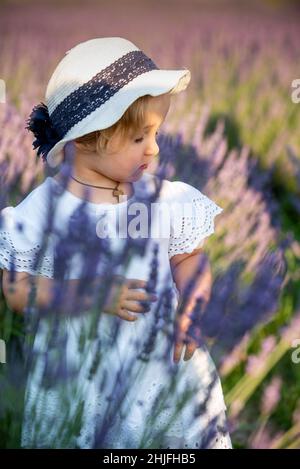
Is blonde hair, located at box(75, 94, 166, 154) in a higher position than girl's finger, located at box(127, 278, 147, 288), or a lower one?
higher

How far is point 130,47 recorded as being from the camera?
1709 mm

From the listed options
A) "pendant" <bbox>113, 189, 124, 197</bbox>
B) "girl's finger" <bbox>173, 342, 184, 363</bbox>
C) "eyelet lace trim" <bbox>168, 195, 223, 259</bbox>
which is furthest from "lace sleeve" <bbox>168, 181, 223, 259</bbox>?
"girl's finger" <bbox>173, 342, 184, 363</bbox>

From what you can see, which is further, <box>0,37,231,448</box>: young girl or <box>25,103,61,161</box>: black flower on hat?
<box>25,103,61,161</box>: black flower on hat

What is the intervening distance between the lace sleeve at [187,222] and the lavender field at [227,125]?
0.31ft

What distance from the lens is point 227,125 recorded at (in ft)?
6.72

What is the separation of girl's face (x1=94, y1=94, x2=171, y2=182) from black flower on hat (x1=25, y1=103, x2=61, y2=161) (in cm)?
11

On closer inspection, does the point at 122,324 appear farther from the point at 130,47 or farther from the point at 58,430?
the point at 130,47

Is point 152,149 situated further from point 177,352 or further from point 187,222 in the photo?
point 177,352

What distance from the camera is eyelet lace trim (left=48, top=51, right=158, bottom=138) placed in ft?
5.42

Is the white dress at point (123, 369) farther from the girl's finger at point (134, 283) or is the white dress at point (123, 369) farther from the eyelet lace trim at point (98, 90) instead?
the eyelet lace trim at point (98, 90)

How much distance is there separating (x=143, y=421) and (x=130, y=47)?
0.74 metres

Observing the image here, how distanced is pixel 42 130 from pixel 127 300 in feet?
1.34

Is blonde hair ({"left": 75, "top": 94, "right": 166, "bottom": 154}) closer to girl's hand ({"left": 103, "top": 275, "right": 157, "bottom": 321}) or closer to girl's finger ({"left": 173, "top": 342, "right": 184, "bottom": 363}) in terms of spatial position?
girl's hand ({"left": 103, "top": 275, "right": 157, "bottom": 321})

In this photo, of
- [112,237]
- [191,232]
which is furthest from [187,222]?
[112,237]
